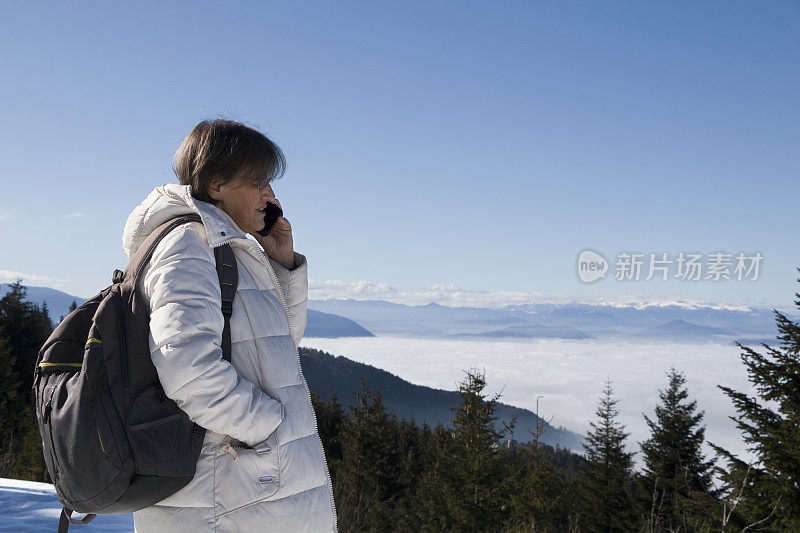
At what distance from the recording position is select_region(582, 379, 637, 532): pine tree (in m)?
28.0

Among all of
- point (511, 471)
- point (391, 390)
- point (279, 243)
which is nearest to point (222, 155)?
point (279, 243)

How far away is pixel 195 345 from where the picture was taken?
1.39 m

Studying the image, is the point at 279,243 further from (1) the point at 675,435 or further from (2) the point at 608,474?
(1) the point at 675,435

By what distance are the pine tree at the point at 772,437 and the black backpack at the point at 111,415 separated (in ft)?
44.4

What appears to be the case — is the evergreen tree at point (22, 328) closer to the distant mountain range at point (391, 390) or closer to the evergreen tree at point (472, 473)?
the evergreen tree at point (472, 473)

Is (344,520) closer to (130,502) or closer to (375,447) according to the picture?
(130,502)

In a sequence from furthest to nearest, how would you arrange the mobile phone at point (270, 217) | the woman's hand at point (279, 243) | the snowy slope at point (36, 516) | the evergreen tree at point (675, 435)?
1. the evergreen tree at point (675, 435)
2. the snowy slope at point (36, 516)
3. the woman's hand at point (279, 243)
4. the mobile phone at point (270, 217)

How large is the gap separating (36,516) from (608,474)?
31.3 meters

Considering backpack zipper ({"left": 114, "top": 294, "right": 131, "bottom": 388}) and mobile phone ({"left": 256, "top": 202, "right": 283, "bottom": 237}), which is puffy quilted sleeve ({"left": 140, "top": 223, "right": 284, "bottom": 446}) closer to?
backpack zipper ({"left": 114, "top": 294, "right": 131, "bottom": 388})

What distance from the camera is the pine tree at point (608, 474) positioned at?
27984mm

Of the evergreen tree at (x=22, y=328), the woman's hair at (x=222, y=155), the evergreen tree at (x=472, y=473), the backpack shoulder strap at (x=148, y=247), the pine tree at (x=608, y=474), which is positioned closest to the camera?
the backpack shoulder strap at (x=148, y=247)

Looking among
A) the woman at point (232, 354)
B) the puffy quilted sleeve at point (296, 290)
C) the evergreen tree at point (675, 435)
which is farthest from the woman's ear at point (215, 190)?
the evergreen tree at point (675, 435)

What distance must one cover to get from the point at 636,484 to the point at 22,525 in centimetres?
3294

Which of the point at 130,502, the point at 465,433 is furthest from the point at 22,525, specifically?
the point at 465,433
